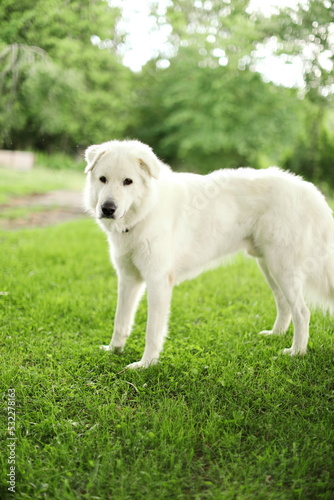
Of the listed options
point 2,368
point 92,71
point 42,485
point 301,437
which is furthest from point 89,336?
point 92,71

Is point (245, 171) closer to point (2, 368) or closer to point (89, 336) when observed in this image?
point (89, 336)

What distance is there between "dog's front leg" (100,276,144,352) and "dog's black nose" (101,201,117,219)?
2.59 feet

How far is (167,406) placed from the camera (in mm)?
2801

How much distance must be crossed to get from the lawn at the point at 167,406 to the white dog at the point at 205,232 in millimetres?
329

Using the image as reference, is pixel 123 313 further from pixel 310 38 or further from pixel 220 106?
pixel 220 106

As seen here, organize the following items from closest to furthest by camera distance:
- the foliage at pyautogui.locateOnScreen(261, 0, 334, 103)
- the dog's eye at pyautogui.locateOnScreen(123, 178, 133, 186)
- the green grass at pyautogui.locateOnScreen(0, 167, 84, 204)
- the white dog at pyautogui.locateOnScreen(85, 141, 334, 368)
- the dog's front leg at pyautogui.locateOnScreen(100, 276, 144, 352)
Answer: the dog's eye at pyautogui.locateOnScreen(123, 178, 133, 186) < the white dog at pyautogui.locateOnScreen(85, 141, 334, 368) < the dog's front leg at pyautogui.locateOnScreen(100, 276, 144, 352) < the foliage at pyautogui.locateOnScreen(261, 0, 334, 103) < the green grass at pyautogui.locateOnScreen(0, 167, 84, 204)

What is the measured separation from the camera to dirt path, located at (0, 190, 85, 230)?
31.6ft

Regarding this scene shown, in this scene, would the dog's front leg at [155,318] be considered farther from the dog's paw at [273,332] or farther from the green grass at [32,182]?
the green grass at [32,182]

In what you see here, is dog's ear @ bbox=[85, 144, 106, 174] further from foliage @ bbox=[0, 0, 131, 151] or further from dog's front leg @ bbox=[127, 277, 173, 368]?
foliage @ bbox=[0, 0, 131, 151]

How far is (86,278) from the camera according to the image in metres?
5.84

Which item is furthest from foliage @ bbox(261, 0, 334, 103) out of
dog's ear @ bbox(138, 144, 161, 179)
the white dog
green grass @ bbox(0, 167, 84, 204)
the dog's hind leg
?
green grass @ bbox(0, 167, 84, 204)

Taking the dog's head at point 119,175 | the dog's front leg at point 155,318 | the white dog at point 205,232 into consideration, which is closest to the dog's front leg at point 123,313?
Result: the white dog at point 205,232

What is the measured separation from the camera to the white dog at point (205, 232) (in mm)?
3328

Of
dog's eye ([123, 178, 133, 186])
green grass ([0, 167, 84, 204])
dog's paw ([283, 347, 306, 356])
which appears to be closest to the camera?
dog's eye ([123, 178, 133, 186])
